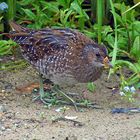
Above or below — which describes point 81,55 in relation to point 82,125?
above

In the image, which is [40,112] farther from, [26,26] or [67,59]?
[26,26]

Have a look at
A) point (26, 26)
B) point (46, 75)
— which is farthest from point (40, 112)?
point (26, 26)

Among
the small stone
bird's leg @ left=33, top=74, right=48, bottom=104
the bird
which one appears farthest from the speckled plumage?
the small stone

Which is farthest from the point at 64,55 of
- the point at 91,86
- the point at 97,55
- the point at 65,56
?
the point at 91,86

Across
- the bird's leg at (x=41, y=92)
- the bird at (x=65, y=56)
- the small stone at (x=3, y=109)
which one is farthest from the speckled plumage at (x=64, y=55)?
the small stone at (x=3, y=109)

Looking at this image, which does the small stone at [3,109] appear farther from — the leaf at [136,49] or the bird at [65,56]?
the leaf at [136,49]

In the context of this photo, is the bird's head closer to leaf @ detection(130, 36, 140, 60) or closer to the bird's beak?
the bird's beak

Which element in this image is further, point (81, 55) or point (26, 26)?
point (26, 26)
